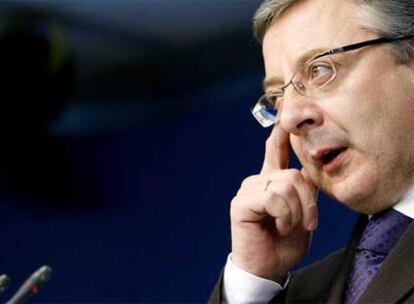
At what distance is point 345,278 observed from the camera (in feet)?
4.40

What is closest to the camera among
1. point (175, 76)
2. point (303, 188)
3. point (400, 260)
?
point (400, 260)

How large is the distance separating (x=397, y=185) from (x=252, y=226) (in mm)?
319

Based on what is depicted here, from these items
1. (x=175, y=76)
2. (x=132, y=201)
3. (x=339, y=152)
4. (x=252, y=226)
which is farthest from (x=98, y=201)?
(x=339, y=152)

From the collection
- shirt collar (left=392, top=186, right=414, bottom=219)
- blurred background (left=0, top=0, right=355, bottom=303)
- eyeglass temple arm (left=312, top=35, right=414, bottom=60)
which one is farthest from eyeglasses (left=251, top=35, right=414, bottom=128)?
blurred background (left=0, top=0, right=355, bottom=303)

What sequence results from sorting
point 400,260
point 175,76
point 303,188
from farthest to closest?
point 175,76 < point 303,188 < point 400,260

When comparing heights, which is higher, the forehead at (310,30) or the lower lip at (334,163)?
the forehead at (310,30)

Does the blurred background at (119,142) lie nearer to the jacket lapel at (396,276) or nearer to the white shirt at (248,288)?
the white shirt at (248,288)

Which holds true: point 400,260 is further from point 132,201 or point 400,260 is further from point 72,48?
point 72,48

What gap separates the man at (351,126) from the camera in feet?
4.00

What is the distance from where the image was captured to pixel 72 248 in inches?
97.0

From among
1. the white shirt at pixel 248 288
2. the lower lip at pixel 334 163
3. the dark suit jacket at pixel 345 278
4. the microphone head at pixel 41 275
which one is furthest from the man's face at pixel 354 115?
the microphone head at pixel 41 275

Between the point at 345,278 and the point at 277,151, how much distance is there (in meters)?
0.30

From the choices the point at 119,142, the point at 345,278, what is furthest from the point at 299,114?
the point at 119,142

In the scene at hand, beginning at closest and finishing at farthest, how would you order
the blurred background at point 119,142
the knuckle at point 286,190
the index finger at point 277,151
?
the knuckle at point 286,190 → the index finger at point 277,151 → the blurred background at point 119,142
